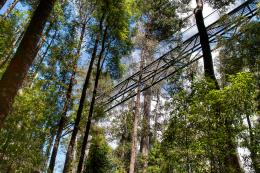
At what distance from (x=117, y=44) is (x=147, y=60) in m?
2.86

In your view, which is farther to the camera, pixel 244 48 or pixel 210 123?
pixel 244 48

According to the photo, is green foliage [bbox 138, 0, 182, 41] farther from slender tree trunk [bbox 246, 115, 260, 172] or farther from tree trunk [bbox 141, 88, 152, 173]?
slender tree trunk [bbox 246, 115, 260, 172]

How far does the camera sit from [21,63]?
3098 mm

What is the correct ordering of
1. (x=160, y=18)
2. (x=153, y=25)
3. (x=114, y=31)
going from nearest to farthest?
(x=114, y=31), (x=160, y=18), (x=153, y=25)

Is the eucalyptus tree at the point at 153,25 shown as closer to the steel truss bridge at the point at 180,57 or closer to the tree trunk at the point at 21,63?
the steel truss bridge at the point at 180,57

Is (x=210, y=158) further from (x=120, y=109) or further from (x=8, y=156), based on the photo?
(x=120, y=109)

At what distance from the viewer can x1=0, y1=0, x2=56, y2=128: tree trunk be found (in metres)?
2.84

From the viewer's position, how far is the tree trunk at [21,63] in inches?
112

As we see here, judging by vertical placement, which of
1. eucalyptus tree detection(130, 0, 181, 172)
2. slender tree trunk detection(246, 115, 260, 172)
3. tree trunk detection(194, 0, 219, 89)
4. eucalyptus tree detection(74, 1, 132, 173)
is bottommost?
slender tree trunk detection(246, 115, 260, 172)

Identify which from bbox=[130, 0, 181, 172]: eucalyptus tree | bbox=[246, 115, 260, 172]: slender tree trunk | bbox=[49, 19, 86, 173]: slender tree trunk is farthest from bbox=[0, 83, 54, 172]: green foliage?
bbox=[246, 115, 260, 172]: slender tree trunk

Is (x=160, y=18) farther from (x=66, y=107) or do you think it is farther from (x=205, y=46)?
(x=66, y=107)

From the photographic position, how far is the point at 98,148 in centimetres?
1462

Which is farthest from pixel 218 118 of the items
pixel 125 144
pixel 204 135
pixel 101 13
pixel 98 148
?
pixel 125 144

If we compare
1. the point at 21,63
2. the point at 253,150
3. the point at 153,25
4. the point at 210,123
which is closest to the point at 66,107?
the point at 153,25
